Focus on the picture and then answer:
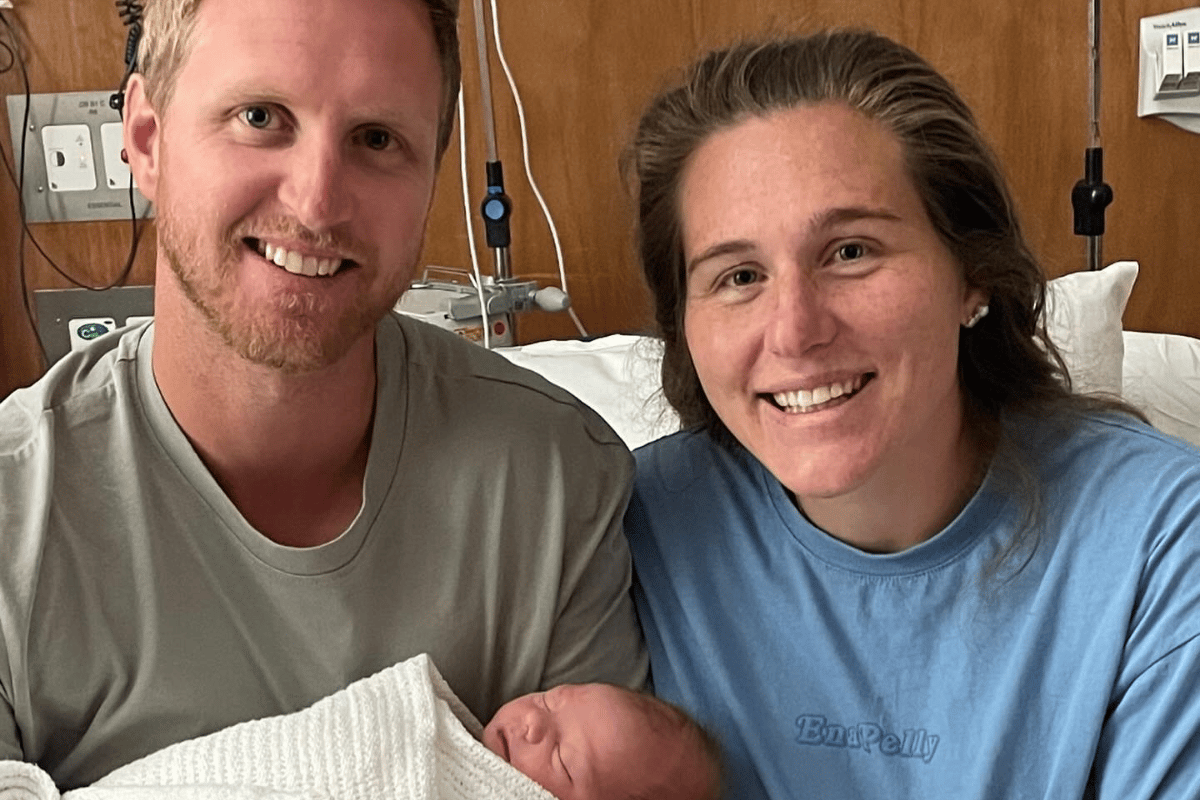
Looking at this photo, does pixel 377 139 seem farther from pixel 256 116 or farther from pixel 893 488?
pixel 893 488

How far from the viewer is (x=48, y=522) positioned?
1.22 meters

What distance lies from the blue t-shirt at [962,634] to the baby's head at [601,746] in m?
0.10

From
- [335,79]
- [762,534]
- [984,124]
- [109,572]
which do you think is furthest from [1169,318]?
[109,572]

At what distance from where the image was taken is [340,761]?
4.08 feet

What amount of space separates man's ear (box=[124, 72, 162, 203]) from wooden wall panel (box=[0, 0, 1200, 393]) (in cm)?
118

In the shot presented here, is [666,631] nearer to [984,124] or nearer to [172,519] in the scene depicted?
[172,519]

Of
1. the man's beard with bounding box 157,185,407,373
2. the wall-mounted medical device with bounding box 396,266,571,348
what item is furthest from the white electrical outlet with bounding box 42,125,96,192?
the man's beard with bounding box 157,185,407,373

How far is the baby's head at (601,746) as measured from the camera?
134 cm

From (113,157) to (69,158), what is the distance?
91 mm

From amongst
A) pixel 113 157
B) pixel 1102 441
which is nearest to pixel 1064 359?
pixel 1102 441

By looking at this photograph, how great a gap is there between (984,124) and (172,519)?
6.03ft

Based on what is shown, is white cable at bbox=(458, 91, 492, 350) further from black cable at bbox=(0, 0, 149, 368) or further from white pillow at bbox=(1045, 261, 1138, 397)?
white pillow at bbox=(1045, 261, 1138, 397)

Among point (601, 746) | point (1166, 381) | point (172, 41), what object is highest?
point (172, 41)

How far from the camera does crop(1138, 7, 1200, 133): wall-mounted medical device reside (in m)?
2.34
